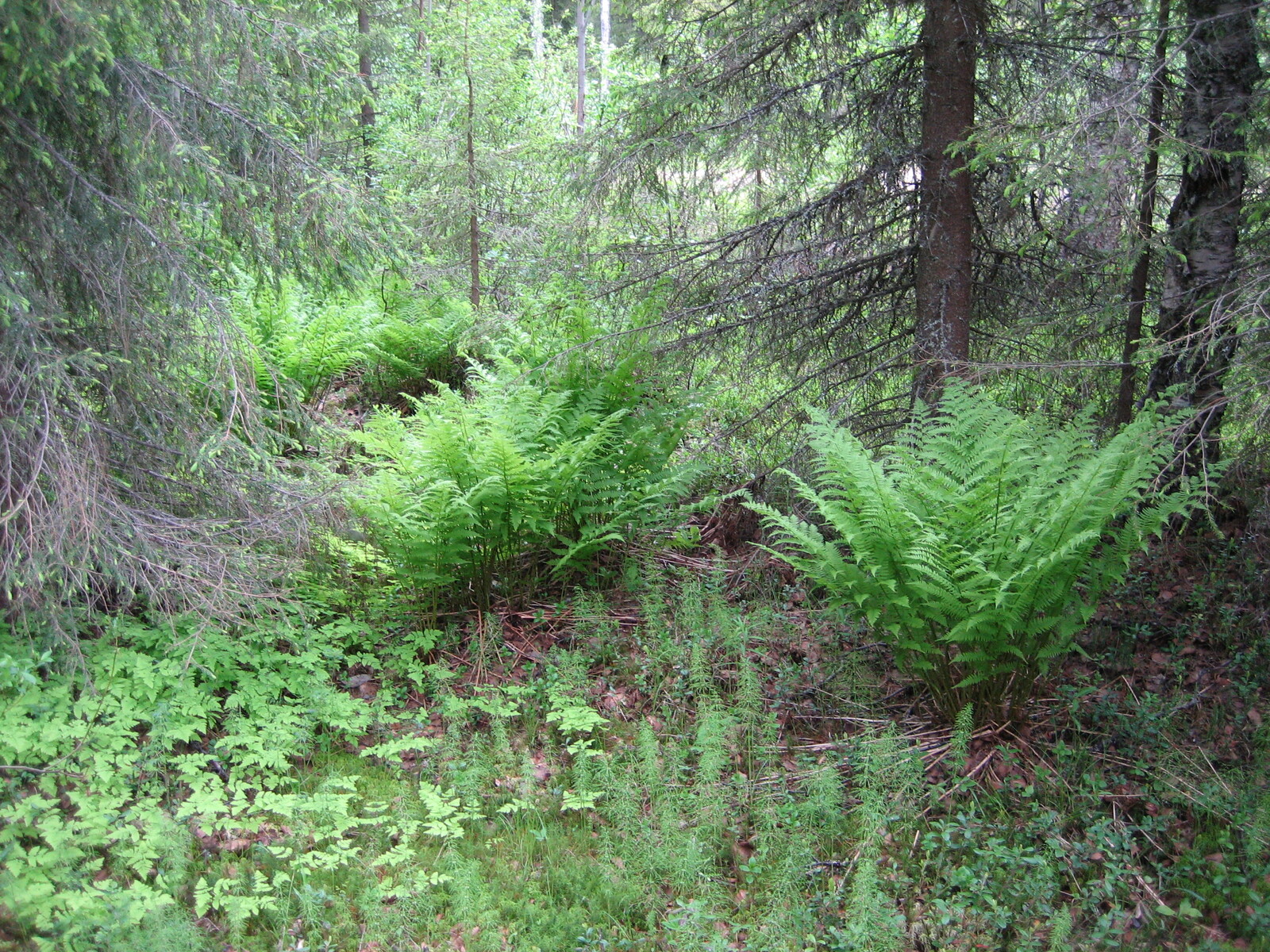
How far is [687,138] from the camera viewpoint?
215 inches

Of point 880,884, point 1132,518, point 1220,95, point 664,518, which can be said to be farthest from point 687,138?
point 880,884

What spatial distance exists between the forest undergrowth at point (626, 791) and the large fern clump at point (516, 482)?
0.45 m

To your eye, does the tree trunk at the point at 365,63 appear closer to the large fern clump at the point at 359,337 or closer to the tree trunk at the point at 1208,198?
the large fern clump at the point at 359,337

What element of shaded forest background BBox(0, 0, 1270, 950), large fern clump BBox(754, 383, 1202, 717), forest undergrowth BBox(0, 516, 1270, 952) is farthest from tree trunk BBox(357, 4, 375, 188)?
large fern clump BBox(754, 383, 1202, 717)

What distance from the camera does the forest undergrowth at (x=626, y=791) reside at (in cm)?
310

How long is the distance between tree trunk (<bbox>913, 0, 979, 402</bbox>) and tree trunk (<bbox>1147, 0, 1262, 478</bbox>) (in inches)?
43.4

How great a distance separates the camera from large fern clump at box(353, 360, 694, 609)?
480 centimetres

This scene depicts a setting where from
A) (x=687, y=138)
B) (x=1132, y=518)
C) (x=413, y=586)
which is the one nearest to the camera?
(x=1132, y=518)

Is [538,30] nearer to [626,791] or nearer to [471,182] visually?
[471,182]

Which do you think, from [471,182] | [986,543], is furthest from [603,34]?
[986,543]

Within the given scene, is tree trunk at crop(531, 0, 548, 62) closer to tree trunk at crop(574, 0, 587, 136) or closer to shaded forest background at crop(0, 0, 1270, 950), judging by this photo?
tree trunk at crop(574, 0, 587, 136)

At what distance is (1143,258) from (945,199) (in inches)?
48.4

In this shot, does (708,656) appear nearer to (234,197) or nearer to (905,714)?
(905,714)

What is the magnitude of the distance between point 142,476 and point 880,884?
12.3 ft
